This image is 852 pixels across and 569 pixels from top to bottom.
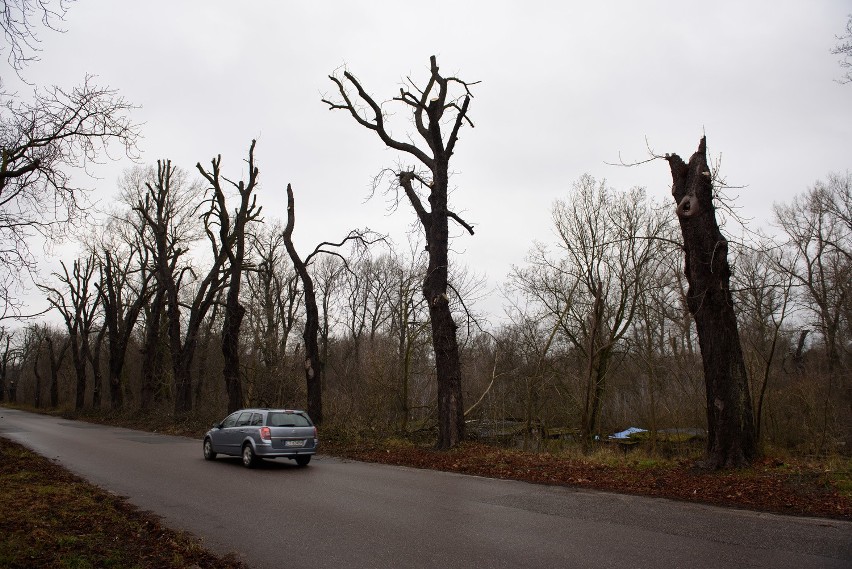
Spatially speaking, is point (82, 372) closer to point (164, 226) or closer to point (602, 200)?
point (164, 226)

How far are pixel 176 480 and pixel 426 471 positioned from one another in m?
5.51

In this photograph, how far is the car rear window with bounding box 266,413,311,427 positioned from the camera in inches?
593

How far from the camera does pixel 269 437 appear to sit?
1468 centimetres

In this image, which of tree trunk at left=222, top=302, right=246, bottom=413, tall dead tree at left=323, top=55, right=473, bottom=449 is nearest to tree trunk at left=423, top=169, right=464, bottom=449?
tall dead tree at left=323, top=55, right=473, bottom=449

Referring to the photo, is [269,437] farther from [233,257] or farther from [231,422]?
[233,257]

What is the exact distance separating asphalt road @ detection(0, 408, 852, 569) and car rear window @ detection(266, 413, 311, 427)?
2.23 m

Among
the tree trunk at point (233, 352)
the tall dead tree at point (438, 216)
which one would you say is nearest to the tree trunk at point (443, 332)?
the tall dead tree at point (438, 216)

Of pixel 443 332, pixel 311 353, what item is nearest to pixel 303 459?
pixel 443 332

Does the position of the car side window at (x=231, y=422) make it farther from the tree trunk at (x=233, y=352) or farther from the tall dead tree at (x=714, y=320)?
the tall dead tree at (x=714, y=320)

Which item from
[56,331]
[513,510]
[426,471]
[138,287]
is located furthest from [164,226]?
[56,331]

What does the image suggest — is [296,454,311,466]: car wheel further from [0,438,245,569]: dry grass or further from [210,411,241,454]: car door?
[0,438,245,569]: dry grass

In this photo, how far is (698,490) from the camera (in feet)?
32.4

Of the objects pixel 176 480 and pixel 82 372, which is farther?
pixel 82 372

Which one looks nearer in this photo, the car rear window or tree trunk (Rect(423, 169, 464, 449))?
the car rear window
